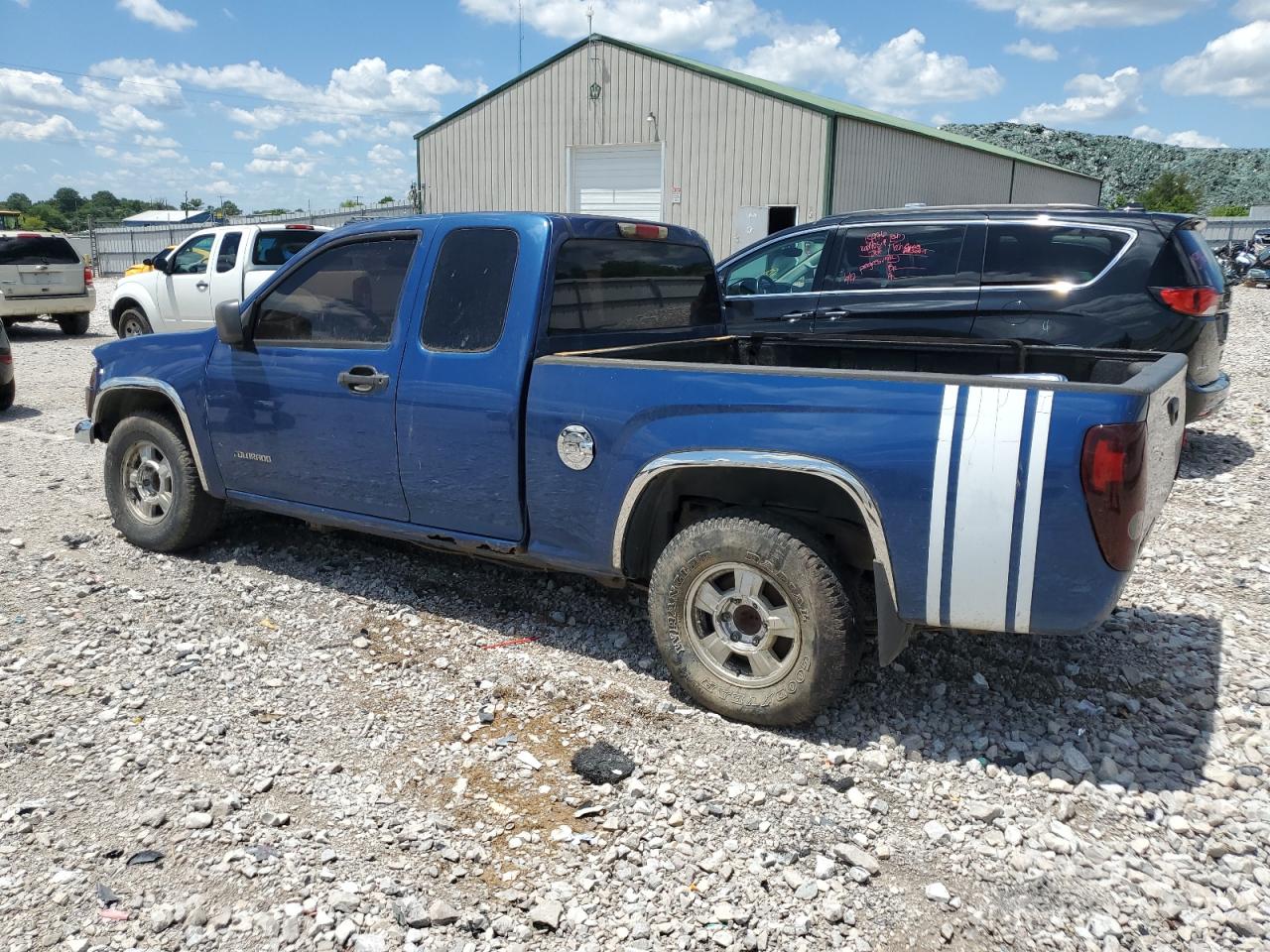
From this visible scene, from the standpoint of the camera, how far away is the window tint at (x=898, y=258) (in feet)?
24.0

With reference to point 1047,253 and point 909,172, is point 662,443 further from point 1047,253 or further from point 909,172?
point 909,172

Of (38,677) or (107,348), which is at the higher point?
(107,348)

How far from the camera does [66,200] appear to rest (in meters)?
102

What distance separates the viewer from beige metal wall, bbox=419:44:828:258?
18.3 meters

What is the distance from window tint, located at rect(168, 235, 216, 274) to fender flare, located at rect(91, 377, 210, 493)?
8.21 metres

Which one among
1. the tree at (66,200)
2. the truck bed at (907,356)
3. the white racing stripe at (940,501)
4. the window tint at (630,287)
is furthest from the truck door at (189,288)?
the tree at (66,200)

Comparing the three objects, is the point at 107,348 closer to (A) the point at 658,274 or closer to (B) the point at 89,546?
(B) the point at 89,546

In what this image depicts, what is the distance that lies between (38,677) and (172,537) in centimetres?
144

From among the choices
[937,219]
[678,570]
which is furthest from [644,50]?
[678,570]

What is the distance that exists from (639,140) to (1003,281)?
14.5m

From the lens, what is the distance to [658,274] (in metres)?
4.84

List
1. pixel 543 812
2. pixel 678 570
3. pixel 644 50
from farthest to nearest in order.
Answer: pixel 644 50
pixel 678 570
pixel 543 812

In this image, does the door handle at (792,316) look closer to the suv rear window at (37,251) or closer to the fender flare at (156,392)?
the fender flare at (156,392)

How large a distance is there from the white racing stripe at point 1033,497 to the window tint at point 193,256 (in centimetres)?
A: 1244
